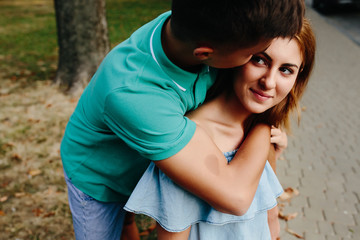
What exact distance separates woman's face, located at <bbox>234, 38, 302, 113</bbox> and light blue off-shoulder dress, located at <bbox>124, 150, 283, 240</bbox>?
11.8 inches

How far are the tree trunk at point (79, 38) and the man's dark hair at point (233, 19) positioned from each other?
4855 mm

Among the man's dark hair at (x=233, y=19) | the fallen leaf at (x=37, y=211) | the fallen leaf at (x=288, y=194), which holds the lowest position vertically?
the fallen leaf at (x=288, y=194)

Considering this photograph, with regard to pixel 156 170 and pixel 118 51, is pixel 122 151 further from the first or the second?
pixel 118 51

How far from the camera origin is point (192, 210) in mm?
1710

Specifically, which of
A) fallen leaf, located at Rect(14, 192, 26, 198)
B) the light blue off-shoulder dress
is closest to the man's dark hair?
the light blue off-shoulder dress

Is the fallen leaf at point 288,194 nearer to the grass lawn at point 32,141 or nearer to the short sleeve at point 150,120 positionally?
the grass lawn at point 32,141

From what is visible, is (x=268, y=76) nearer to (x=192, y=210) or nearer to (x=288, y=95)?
(x=288, y=95)

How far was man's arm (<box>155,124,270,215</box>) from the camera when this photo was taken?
1.50 m

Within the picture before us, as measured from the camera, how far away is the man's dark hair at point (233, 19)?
52.6 inches

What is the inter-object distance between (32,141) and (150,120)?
4115 millimetres

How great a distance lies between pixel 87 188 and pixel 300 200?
301 cm

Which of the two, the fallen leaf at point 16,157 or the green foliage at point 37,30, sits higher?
the fallen leaf at point 16,157

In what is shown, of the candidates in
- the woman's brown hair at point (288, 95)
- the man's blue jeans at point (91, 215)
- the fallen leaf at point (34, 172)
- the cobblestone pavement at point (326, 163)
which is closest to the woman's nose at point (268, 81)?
the woman's brown hair at point (288, 95)

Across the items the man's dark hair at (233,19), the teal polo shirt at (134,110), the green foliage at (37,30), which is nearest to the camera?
the man's dark hair at (233,19)
